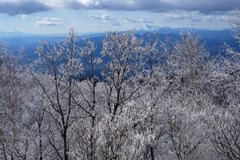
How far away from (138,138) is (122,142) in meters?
0.91

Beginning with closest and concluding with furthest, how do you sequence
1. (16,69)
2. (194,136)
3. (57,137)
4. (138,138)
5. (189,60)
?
(138,138)
(16,69)
(194,136)
(189,60)
(57,137)

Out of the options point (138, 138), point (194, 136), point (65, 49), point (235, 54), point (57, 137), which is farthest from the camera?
point (57, 137)

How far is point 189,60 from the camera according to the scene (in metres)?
37.9

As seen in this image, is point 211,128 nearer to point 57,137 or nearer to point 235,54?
point 235,54

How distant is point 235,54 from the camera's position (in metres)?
14.8

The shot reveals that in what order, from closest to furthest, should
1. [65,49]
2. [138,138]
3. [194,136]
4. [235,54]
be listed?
[138,138] → [235,54] → [65,49] → [194,136]

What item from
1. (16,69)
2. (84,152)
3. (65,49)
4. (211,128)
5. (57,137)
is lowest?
(57,137)

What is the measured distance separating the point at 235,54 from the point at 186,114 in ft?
66.1

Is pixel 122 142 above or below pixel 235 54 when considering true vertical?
below

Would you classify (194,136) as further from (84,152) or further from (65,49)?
(84,152)

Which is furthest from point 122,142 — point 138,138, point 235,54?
point 235,54

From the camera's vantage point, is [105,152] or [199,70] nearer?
[105,152]

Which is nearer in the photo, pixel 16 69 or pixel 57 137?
pixel 16 69

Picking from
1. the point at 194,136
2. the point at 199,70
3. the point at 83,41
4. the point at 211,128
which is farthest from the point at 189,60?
the point at 83,41
